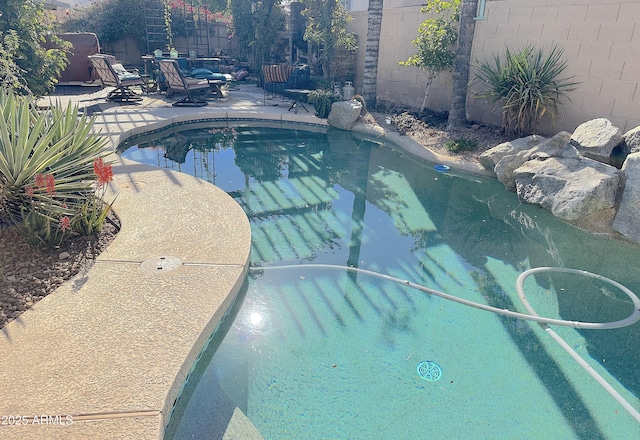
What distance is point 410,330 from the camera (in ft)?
10.9

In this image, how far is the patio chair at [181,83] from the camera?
31.9ft

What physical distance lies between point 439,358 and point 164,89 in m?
11.3

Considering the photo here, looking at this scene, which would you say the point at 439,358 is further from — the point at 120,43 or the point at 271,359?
the point at 120,43

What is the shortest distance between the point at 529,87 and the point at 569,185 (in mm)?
2600

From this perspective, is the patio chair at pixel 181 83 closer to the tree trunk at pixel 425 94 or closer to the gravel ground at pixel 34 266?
the tree trunk at pixel 425 94

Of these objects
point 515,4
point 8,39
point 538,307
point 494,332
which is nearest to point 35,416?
point 494,332

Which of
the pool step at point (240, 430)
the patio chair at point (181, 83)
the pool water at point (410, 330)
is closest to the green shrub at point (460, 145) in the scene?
the pool water at point (410, 330)

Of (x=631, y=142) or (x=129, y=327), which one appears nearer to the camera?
(x=129, y=327)

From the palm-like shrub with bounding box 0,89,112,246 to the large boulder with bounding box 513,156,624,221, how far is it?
188 inches

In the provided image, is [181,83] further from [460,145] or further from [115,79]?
[460,145]

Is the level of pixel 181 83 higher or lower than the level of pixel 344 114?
higher

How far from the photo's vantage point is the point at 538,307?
3645mm

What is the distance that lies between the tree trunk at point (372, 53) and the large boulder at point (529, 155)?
16.6 feet

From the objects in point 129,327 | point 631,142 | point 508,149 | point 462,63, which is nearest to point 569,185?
point 631,142
